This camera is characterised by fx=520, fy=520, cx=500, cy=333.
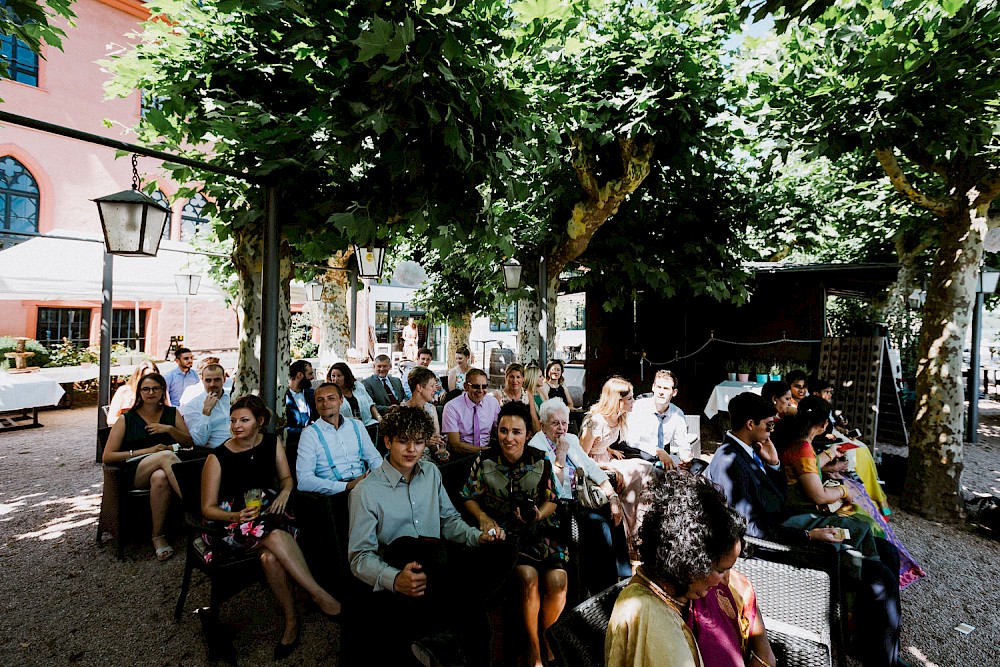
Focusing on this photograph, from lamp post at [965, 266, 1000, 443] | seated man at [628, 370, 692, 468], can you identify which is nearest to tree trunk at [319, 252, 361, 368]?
seated man at [628, 370, 692, 468]

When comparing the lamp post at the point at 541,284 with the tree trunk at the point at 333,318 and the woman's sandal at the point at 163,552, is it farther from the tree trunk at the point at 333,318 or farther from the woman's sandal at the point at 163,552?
the woman's sandal at the point at 163,552

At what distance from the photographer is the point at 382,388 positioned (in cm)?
739

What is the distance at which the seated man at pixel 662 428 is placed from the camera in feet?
15.8

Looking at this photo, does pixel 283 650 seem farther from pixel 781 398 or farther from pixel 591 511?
pixel 781 398

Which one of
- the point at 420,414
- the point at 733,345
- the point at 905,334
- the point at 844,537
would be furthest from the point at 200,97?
the point at 905,334

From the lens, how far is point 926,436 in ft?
19.0

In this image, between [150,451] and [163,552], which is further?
[150,451]

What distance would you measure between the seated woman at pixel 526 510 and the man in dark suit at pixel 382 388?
162 inches

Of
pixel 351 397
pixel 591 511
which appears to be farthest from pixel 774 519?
pixel 351 397

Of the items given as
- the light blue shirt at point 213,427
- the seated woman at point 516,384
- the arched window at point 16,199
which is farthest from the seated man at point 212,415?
the arched window at point 16,199

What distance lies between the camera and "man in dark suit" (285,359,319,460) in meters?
5.53

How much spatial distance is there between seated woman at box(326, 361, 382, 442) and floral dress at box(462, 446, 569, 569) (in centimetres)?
242

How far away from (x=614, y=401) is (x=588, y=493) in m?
1.00

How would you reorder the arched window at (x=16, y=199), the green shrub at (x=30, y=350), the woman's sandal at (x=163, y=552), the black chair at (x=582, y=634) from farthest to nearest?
the arched window at (x=16, y=199)
the green shrub at (x=30, y=350)
the woman's sandal at (x=163, y=552)
the black chair at (x=582, y=634)
